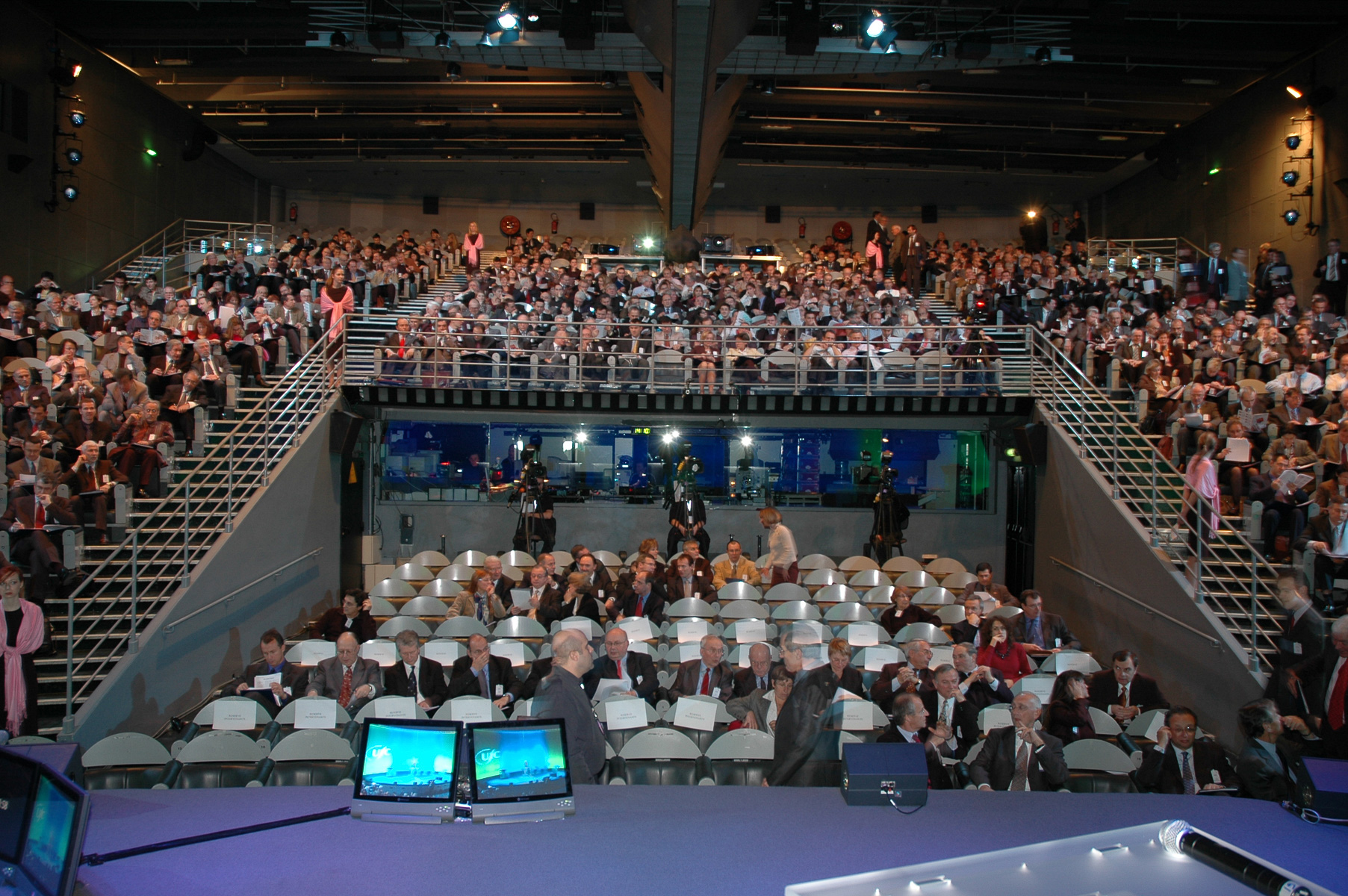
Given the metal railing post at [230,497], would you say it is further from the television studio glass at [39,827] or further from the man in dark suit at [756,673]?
the television studio glass at [39,827]

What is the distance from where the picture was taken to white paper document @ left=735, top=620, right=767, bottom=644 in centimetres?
806

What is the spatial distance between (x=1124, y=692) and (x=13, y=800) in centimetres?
687

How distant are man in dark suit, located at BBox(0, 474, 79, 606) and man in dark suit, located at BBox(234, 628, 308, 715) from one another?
2141mm

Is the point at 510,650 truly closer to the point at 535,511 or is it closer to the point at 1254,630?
the point at 535,511

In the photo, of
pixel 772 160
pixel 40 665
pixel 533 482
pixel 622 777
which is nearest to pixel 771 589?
pixel 533 482

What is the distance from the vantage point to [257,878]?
8.16 feet

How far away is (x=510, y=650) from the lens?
7879 mm

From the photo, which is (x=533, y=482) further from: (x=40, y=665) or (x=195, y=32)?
(x=195, y=32)

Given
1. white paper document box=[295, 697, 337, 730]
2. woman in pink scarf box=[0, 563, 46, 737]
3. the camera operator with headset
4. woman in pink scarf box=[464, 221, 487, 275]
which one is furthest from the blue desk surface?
woman in pink scarf box=[464, 221, 487, 275]

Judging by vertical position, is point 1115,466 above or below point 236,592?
above

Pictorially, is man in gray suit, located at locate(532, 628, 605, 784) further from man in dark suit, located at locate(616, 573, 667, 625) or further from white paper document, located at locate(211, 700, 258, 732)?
man in dark suit, located at locate(616, 573, 667, 625)

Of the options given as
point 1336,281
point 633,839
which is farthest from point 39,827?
point 1336,281

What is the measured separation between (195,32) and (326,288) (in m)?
5.52

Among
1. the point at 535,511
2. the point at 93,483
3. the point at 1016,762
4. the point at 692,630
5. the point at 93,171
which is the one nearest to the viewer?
the point at 1016,762
